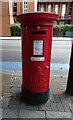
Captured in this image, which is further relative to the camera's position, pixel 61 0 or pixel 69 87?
pixel 61 0

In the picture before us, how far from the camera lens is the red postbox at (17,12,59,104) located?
2.86 metres

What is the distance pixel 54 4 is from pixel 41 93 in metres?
34.6

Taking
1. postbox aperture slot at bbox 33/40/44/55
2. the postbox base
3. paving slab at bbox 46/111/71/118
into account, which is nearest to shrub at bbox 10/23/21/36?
the postbox base

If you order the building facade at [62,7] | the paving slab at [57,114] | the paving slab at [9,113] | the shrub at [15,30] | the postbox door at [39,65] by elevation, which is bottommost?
the paving slab at [57,114]

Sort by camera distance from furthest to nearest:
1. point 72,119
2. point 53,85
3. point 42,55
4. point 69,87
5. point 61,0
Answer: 1. point 61,0
2. point 53,85
3. point 69,87
4. point 42,55
5. point 72,119

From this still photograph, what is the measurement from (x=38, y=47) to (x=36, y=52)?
3.6 inches

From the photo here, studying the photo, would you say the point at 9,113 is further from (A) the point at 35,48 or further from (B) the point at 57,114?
(A) the point at 35,48

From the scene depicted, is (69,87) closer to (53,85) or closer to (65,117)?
(53,85)

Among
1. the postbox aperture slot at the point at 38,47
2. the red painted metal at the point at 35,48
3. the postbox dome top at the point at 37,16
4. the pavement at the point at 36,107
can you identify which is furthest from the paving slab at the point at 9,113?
the postbox dome top at the point at 37,16

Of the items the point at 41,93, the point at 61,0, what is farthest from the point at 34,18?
the point at 61,0

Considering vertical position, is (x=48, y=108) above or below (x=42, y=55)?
below

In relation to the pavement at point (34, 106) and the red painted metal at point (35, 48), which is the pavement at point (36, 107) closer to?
the pavement at point (34, 106)

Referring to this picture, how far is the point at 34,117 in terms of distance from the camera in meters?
2.80

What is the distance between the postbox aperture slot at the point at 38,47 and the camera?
2936 mm
